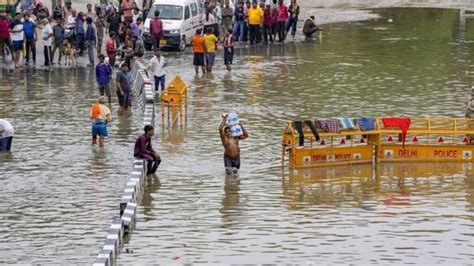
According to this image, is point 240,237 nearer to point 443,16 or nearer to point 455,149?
point 455,149

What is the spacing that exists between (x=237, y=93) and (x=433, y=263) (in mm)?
17055

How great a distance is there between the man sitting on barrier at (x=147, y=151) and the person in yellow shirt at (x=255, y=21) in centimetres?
2306

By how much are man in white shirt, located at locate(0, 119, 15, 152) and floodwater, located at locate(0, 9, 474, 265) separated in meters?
0.34

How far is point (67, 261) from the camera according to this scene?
19.3 meters

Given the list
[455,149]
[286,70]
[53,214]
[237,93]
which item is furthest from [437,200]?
[286,70]

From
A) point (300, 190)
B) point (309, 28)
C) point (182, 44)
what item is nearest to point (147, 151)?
point (300, 190)

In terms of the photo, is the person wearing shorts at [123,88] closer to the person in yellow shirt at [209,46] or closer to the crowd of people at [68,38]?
the crowd of people at [68,38]

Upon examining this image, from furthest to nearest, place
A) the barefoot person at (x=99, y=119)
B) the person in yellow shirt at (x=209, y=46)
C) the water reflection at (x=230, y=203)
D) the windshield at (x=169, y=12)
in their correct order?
the windshield at (x=169, y=12) < the person in yellow shirt at (x=209, y=46) < the barefoot person at (x=99, y=119) < the water reflection at (x=230, y=203)

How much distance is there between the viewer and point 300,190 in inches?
→ 950

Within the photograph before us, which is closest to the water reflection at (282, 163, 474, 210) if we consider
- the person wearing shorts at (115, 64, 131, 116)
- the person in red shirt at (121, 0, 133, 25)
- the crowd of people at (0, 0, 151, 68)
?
the person wearing shorts at (115, 64, 131, 116)

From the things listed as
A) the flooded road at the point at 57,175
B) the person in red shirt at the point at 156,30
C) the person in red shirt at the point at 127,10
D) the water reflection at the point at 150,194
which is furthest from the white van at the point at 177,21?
the water reflection at the point at 150,194

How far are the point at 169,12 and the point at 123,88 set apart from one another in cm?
1552

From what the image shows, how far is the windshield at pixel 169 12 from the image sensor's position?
152 feet

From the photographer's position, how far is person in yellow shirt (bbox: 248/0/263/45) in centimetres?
4759
